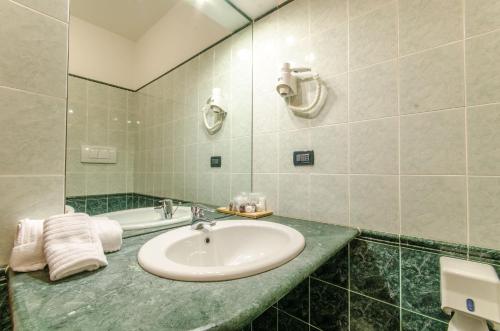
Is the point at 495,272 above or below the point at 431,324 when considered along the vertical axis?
above

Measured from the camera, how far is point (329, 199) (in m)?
1.03

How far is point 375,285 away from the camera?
2.93 ft

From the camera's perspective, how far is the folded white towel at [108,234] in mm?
630

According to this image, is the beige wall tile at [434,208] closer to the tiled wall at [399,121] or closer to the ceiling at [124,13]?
the tiled wall at [399,121]

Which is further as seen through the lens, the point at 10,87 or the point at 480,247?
the point at 480,247

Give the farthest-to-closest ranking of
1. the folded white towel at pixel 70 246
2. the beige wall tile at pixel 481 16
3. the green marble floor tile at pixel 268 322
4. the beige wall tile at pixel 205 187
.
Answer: the beige wall tile at pixel 205 187 → the green marble floor tile at pixel 268 322 → the beige wall tile at pixel 481 16 → the folded white towel at pixel 70 246

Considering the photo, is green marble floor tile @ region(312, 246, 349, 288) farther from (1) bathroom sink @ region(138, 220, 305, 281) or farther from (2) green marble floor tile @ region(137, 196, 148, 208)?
(2) green marble floor tile @ region(137, 196, 148, 208)

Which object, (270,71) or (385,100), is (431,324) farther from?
(270,71)

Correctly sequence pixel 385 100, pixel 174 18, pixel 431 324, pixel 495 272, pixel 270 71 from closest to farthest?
pixel 495 272, pixel 431 324, pixel 385 100, pixel 174 18, pixel 270 71

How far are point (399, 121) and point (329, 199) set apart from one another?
439mm

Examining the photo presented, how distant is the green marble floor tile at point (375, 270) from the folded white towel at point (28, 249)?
1082 mm

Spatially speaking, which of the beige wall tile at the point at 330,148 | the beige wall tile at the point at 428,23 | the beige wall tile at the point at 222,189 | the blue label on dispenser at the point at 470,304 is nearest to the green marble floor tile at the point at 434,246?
the blue label on dispenser at the point at 470,304

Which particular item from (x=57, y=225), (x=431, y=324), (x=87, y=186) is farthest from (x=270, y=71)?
(x=431, y=324)

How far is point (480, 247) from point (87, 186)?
1.37m
